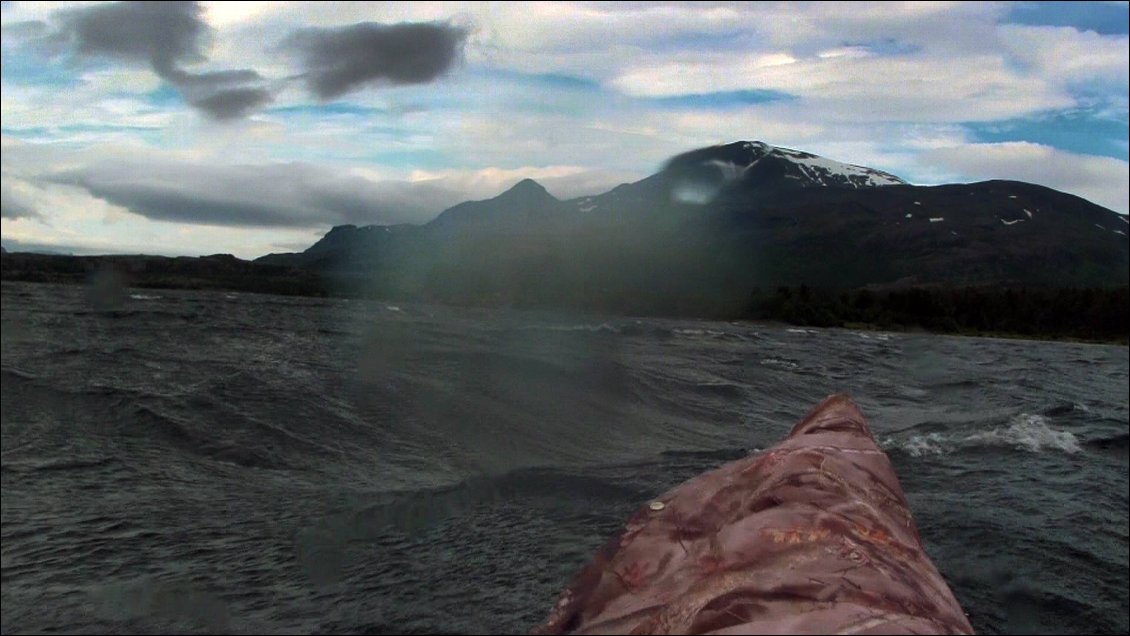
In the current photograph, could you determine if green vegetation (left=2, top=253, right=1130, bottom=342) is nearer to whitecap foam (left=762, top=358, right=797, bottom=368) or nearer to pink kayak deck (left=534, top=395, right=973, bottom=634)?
whitecap foam (left=762, top=358, right=797, bottom=368)

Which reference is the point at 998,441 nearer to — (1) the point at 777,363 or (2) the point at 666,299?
(1) the point at 777,363

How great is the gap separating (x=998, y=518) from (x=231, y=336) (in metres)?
28.4

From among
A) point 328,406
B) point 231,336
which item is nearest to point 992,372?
point 328,406

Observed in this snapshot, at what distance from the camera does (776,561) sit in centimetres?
235

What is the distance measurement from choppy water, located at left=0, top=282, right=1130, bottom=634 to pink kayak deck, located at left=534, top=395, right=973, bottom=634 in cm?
317

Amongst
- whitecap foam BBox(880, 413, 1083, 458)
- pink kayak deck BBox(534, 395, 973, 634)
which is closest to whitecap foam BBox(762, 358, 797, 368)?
whitecap foam BBox(880, 413, 1083, 458)

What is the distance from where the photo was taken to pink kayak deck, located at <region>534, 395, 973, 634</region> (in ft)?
6.94

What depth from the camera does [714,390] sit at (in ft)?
Answer: 65.6

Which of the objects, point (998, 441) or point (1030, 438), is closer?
point (998, 441)

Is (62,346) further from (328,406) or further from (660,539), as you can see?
(660,539)

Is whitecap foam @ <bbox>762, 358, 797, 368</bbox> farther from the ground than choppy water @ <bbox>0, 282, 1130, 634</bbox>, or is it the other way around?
choppy water @ <bbox>0, 282, 1130, 634</bbox>

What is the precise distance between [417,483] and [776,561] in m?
7.79

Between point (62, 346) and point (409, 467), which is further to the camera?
point (62, 346)

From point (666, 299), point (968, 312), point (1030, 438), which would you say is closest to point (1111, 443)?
point (1030, 438)
